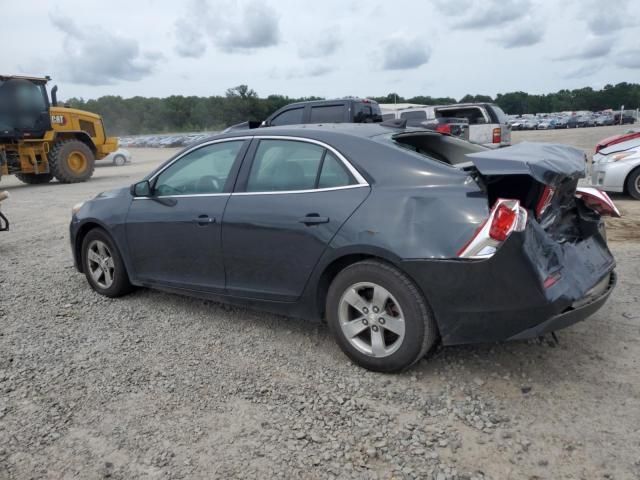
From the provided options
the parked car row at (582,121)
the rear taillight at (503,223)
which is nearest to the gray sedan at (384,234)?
the rear taillight at (503,223)

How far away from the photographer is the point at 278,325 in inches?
167

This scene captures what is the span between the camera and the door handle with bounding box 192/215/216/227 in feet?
13.2

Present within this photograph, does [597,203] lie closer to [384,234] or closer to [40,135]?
[384,234]

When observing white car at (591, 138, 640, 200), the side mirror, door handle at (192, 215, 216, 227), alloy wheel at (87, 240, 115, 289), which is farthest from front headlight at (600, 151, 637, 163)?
alloy wheel at (87, 240, 115, 289)

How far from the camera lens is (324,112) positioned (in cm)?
1262

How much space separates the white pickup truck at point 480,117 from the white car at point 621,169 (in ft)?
16.8

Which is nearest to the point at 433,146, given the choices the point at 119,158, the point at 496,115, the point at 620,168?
the point at 620,168

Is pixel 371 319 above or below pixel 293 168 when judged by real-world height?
below

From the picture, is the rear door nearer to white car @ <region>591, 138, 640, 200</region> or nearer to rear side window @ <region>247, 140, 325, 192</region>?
rear side window @ <region>247, 140, 325, 192</region>

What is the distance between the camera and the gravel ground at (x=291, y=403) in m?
2.58

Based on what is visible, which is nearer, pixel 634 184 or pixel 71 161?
pixel 634 184

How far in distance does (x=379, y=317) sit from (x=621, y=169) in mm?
7856

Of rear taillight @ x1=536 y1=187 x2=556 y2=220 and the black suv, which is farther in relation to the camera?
the black suv

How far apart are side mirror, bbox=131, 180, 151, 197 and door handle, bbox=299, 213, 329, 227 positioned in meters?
1.74
